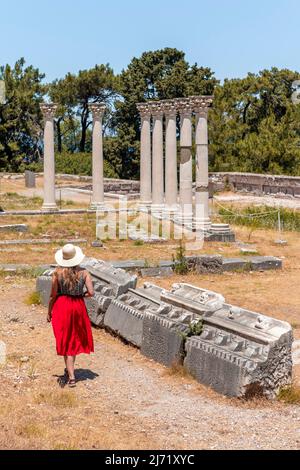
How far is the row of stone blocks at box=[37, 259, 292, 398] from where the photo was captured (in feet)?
26.0

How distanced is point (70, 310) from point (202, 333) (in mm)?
1595

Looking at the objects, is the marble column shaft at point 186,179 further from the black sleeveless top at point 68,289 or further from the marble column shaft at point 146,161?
the black sleeveless top at point 68,289

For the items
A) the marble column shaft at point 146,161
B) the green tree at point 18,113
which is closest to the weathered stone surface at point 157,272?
the marble column shaft at point 146,161

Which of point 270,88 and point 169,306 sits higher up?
point 270,88

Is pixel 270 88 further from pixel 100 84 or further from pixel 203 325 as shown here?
pixel 203 325

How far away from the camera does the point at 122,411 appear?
7.62 meters

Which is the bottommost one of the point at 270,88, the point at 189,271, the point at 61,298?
the point at 189,271

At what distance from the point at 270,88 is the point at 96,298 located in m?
43.6

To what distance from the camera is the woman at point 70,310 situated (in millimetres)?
8422

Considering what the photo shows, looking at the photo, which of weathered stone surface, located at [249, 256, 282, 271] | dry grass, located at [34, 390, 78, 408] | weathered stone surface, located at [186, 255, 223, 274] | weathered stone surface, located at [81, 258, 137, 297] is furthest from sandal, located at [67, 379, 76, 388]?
weathered stone surface, located at [249, 256, 282, 271]

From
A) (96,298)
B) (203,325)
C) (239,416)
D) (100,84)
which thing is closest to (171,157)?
(96,298)
